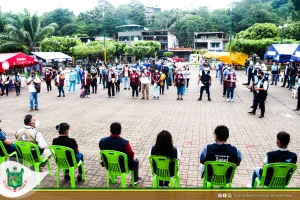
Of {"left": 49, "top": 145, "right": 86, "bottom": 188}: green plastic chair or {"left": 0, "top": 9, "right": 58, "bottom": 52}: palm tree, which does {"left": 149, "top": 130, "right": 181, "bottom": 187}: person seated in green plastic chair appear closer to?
{"left": 49, "top": 145, "right": 86, "bottom": 188}: green plastic chair

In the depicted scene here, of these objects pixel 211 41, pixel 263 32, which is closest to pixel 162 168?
pixel 263 32

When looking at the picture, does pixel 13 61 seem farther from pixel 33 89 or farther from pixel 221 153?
pixel 221 153

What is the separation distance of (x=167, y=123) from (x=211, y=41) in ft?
211

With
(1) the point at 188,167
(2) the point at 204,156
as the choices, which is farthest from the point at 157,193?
(1) the point at 188,167

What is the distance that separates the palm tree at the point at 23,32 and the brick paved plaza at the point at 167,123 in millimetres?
17928

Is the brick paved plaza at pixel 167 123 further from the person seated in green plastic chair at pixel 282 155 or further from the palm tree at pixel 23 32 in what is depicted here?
the palm tree at pixel 23 32

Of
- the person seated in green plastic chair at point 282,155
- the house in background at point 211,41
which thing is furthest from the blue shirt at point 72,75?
the house in background at point 211,41

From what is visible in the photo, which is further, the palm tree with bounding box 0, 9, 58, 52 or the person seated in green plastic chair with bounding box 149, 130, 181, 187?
the palm tree with bounding box 0, 9, 58, 52

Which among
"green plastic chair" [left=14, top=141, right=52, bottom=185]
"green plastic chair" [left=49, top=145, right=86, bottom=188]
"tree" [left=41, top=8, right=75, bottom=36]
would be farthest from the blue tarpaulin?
"tree" [left=41, top=8, right=75, bottom=36]

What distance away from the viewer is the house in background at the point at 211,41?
2694 inches

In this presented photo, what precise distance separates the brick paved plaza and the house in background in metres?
56.0

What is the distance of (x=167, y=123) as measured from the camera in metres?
9.21

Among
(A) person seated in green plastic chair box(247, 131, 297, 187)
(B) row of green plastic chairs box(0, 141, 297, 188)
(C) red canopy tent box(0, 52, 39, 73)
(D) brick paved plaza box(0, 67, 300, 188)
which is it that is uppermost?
(C) red canopy tent box(0, 52, 39, 73)

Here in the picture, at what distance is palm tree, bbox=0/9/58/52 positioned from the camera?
3017cm
